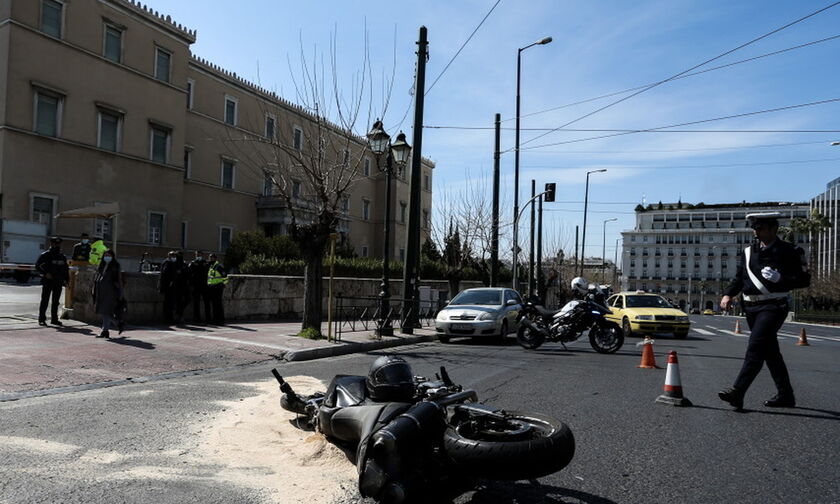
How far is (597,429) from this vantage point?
5.02 meters

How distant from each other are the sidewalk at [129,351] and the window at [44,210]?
742 inches

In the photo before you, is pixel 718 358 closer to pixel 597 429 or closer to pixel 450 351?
pixel 450 351

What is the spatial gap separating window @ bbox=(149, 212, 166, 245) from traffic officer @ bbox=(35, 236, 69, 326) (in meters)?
24.1

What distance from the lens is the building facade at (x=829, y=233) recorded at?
256 ft

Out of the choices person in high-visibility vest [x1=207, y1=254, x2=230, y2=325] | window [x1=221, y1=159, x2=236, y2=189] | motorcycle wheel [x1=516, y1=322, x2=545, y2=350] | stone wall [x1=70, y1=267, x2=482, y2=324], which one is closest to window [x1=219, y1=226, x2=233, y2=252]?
window [x1=221, y1=159, x2=236, y2=189]

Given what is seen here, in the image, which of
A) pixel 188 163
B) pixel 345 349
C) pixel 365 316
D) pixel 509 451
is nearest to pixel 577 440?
pixel 509 451

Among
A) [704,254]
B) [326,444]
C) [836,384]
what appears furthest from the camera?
[704,254]

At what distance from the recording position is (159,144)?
34.9 m

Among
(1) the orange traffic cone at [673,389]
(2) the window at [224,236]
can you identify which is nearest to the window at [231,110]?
(2) the window at [224,236]

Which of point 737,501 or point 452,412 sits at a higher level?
point 452,412

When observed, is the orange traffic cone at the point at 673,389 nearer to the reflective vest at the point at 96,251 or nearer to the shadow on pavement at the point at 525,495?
the shadow on pavement at the point at 525,495

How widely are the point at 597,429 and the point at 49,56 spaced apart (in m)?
32.6

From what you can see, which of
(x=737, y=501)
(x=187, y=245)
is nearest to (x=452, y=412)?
(x=737, y=501)

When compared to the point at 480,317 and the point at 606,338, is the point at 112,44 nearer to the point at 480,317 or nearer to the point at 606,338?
the point at 480,317
